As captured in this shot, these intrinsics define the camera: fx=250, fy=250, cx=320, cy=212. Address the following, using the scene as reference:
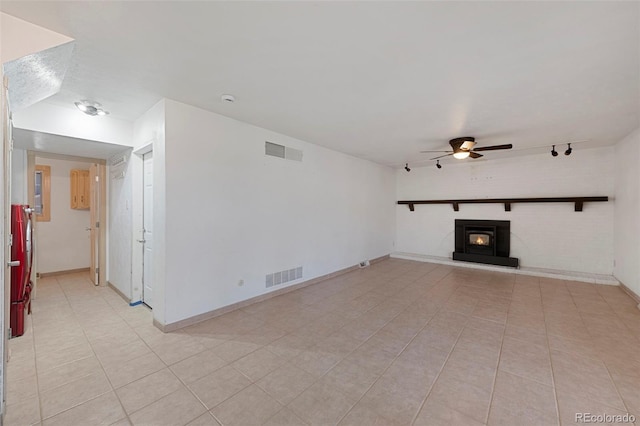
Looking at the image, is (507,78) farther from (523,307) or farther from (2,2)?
(2,2)

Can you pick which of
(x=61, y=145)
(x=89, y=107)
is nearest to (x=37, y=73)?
(x=89, y=107)

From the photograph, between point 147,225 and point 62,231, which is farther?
point 62,231

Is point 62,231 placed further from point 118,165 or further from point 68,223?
point 118,165

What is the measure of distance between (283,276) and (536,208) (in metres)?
5.79

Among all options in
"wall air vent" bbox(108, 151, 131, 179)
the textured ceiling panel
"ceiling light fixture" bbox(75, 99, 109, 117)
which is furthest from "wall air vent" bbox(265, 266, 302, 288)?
the textured ceiling panel

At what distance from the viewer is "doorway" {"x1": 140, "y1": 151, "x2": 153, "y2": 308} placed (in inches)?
139

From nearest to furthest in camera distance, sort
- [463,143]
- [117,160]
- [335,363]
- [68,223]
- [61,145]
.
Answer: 1. [335,363]
2. [61,145]
3. [463,143]
4. [117,160]
5. [68,223]

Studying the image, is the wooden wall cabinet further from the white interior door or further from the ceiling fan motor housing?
the ceiling fan motor housing

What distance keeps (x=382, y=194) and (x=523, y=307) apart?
401 cm

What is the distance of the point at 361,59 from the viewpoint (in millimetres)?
2074

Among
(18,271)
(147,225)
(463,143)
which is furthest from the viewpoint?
(463,143)

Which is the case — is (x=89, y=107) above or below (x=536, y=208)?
above

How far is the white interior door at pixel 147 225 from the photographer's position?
139 inches

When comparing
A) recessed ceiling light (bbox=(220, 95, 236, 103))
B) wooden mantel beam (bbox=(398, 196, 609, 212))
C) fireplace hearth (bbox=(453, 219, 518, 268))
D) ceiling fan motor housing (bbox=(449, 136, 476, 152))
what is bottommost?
fireplace hearth (bbox=(453, 219, 518, 268))
